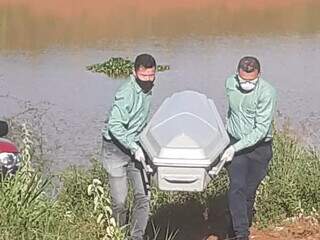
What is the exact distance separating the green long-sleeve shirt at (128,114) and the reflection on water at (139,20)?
18877 millimetres

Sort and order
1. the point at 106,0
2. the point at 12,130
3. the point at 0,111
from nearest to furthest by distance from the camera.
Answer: the point at 12,130, the point at 0,111, the point at 106,0

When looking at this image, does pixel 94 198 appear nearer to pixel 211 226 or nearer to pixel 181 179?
pixel 181 179

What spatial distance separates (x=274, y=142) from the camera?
798cm

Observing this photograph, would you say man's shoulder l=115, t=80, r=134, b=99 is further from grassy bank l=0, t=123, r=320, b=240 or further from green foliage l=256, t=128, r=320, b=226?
green foliage l=256, t=128, r=320, b=226

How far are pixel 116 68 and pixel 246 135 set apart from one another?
1466cm

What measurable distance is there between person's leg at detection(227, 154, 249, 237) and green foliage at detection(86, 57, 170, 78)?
13890mm

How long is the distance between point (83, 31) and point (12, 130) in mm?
19363

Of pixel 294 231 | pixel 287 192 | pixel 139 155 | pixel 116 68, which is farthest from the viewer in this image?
pixel 116 68

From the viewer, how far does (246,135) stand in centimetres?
646

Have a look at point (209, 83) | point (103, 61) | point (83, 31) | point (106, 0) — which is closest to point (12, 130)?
point (209, 83)

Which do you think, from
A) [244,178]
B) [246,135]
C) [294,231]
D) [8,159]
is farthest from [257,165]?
[8,159]

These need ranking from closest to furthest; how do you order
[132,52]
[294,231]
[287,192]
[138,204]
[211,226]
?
[138,204], [294,231], [287,192], [211,226], [132,52]

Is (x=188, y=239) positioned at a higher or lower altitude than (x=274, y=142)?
lower

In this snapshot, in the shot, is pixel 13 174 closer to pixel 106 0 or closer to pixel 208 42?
pixel 208 42
